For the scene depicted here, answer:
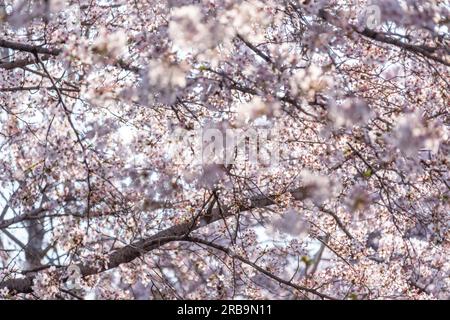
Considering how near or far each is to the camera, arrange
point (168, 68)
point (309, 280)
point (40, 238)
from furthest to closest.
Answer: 1. point (40, 238)
2. point (309, 280)
3. point (168, 68)

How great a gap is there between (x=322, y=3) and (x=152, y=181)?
11.4ft

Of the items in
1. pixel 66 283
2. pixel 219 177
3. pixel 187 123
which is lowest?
pixel 66 283

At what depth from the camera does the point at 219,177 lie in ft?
18.5

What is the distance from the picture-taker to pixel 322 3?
440cm

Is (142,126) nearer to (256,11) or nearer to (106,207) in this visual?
(106,207)

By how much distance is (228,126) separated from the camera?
4.76 metres

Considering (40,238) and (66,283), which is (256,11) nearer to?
(66,283)

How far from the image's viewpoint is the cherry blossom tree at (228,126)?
4305 mm

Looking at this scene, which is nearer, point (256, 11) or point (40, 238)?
point (256, 11)

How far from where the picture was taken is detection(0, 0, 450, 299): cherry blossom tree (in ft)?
14.1
